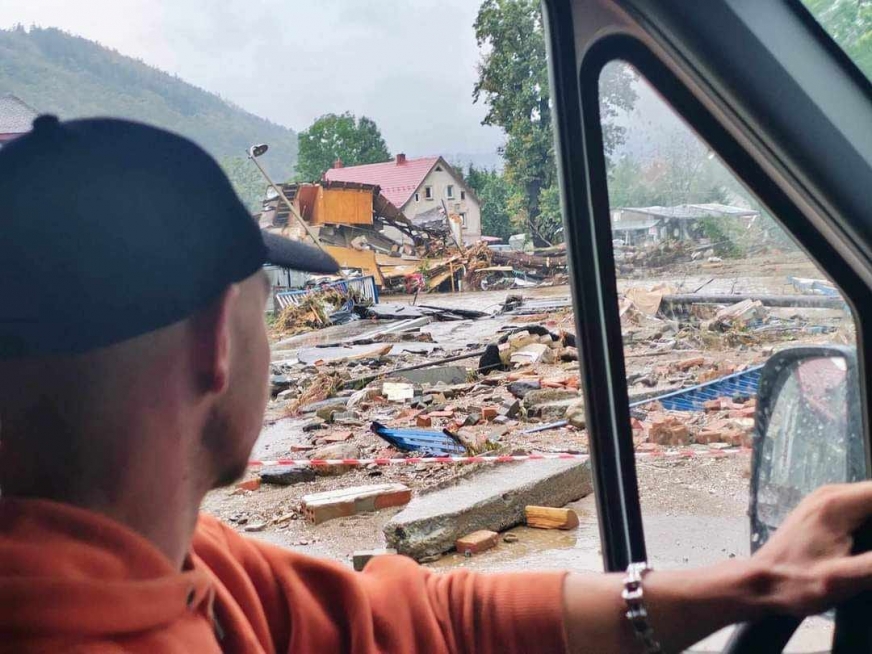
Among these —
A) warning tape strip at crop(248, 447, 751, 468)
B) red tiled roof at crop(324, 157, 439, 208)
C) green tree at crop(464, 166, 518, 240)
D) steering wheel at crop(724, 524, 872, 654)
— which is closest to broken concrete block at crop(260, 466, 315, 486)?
warning tape strip at crop(248, 447, 751, 468)

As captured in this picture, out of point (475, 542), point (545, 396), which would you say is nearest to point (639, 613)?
point (475, 542)

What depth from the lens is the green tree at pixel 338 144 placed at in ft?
9.13

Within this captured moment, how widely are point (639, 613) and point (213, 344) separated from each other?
2.13ft

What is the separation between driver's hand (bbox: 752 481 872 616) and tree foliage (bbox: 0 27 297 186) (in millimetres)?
1084

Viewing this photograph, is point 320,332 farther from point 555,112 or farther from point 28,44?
point 555,112

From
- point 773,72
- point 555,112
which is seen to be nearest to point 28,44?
point 555,112

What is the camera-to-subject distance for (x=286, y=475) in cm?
487

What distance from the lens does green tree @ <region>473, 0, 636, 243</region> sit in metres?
1.46

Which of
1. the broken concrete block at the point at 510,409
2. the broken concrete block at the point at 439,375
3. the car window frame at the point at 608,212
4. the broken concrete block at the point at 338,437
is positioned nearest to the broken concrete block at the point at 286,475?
the broken concrete block at the point at 338,437

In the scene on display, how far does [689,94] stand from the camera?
3.60ft

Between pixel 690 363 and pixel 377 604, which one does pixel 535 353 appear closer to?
pixel 690 363

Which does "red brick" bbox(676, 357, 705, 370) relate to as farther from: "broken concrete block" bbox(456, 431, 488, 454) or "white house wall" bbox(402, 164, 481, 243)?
"broken concrete block" bbox(456, 431, 488, 454)

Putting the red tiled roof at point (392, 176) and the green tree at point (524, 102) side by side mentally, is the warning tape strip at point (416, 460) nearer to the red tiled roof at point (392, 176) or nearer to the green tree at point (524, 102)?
the red tiled roof at point (392, 176)

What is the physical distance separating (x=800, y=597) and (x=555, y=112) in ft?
2.44
